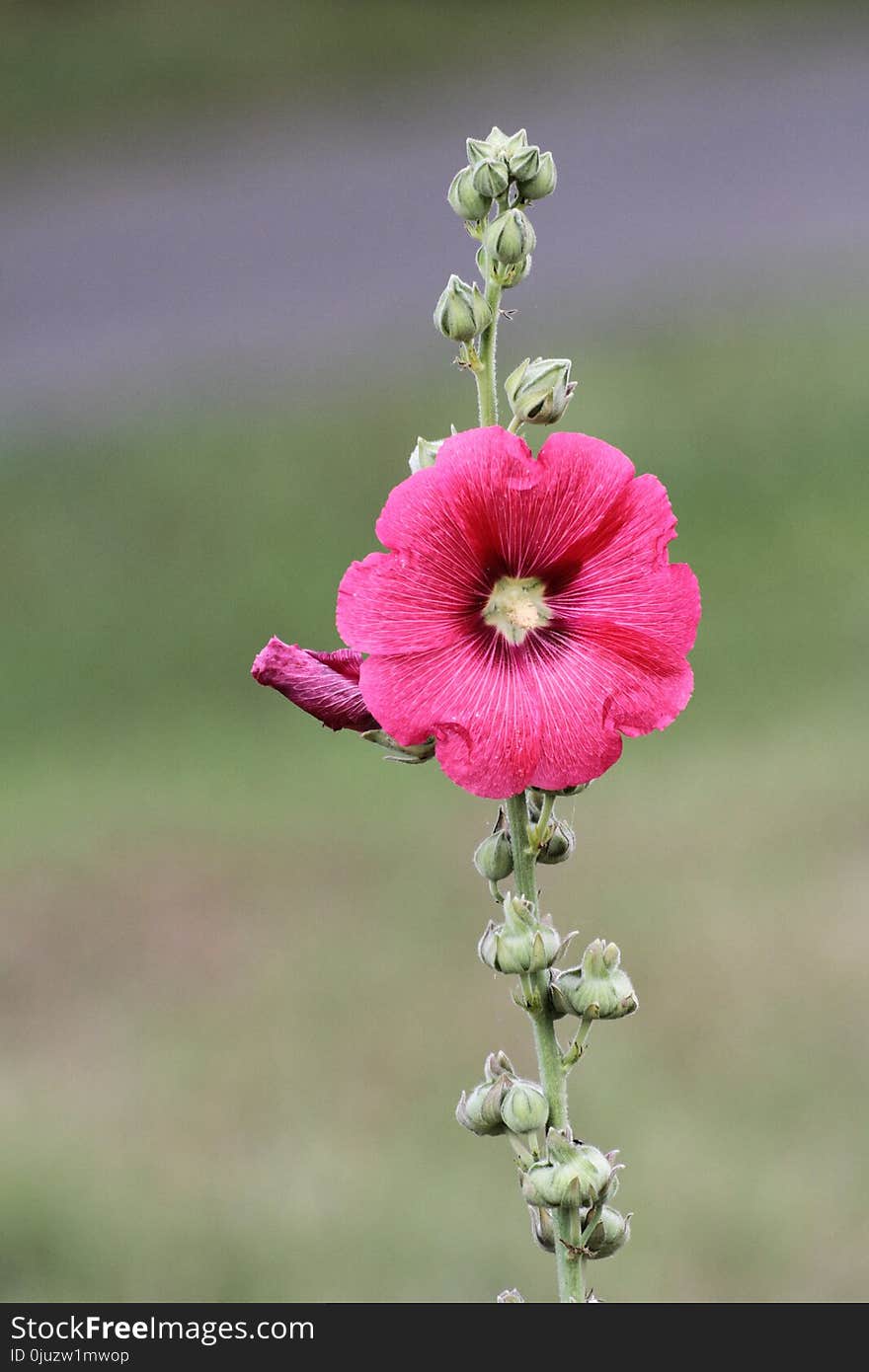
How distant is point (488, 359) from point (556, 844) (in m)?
0.42

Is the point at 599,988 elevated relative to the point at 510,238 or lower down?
lower down

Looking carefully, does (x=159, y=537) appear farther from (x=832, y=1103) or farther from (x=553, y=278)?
(x=832, y=1103)

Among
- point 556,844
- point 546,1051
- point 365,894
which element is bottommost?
point 546,1051

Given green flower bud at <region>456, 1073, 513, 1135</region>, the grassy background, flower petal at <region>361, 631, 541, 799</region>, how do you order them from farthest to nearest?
the grassy background < green flower bud at <region>456, 1073, 513, 1135</region> < flower petal at <region>361, 631, 541, 799</region>

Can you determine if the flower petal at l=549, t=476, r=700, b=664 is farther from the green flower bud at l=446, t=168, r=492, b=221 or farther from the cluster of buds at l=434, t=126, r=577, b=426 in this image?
the green flower bud at l=446, t=168, r=492, b=221

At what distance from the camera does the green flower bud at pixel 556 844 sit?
1368 mm

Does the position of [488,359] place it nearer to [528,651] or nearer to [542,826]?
[528,651]

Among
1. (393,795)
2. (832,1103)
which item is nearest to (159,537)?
(393,795)

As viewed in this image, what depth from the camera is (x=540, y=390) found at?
141 cm

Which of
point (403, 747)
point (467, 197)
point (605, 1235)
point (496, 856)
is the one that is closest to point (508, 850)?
point (496, 856)

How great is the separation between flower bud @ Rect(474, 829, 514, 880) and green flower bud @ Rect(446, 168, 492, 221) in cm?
55

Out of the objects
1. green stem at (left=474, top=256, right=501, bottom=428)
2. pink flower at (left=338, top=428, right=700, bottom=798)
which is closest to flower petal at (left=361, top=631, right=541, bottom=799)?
pink flower at (left=338, top=428, right=700, bottom=798)

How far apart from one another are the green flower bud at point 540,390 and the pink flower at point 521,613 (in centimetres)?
8

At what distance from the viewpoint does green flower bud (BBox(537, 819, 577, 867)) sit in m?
1.37
